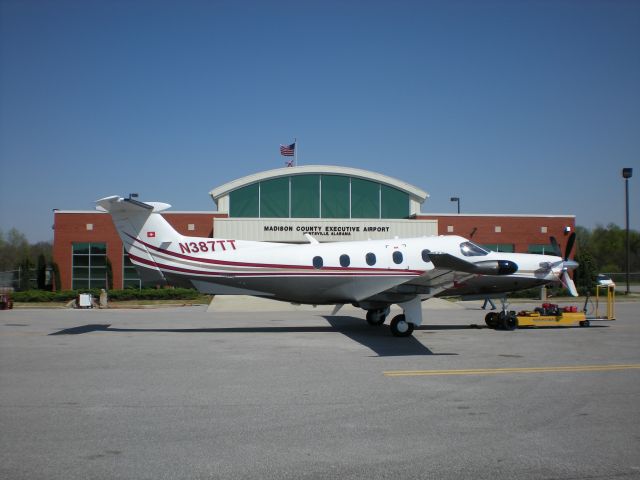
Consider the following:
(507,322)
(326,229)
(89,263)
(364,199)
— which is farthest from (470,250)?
(89,263)

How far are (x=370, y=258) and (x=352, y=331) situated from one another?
2.55 m

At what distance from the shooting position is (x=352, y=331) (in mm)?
18781

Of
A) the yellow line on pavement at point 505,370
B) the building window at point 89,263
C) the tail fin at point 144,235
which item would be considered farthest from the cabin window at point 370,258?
the building window at point 89,263

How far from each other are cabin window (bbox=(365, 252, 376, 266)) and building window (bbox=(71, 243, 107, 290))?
29186 mm

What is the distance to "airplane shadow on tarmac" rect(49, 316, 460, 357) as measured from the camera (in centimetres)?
1483

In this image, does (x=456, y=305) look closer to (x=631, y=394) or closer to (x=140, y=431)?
(x=631, y=394)

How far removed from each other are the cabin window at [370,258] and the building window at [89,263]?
29.2m

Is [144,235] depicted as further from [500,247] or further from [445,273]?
[500,247]

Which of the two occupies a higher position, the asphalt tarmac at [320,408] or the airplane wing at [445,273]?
the airplane wing at [445,273]

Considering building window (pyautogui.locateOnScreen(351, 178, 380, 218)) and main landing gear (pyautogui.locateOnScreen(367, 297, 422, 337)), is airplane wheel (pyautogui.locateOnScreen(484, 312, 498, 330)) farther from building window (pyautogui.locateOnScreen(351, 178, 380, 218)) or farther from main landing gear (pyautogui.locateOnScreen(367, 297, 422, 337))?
building window (pyautogui.locateOnScreen(351, 178, 380, 218))

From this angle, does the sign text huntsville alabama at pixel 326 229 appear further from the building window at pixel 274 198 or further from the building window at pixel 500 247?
the building window at pixel 500 247

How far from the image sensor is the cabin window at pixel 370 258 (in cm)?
1867

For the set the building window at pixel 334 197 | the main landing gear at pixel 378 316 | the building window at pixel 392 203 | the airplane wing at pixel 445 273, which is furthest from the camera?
the building window at pixel 392 203

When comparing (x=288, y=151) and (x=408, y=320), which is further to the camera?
(x=288, y=151)
